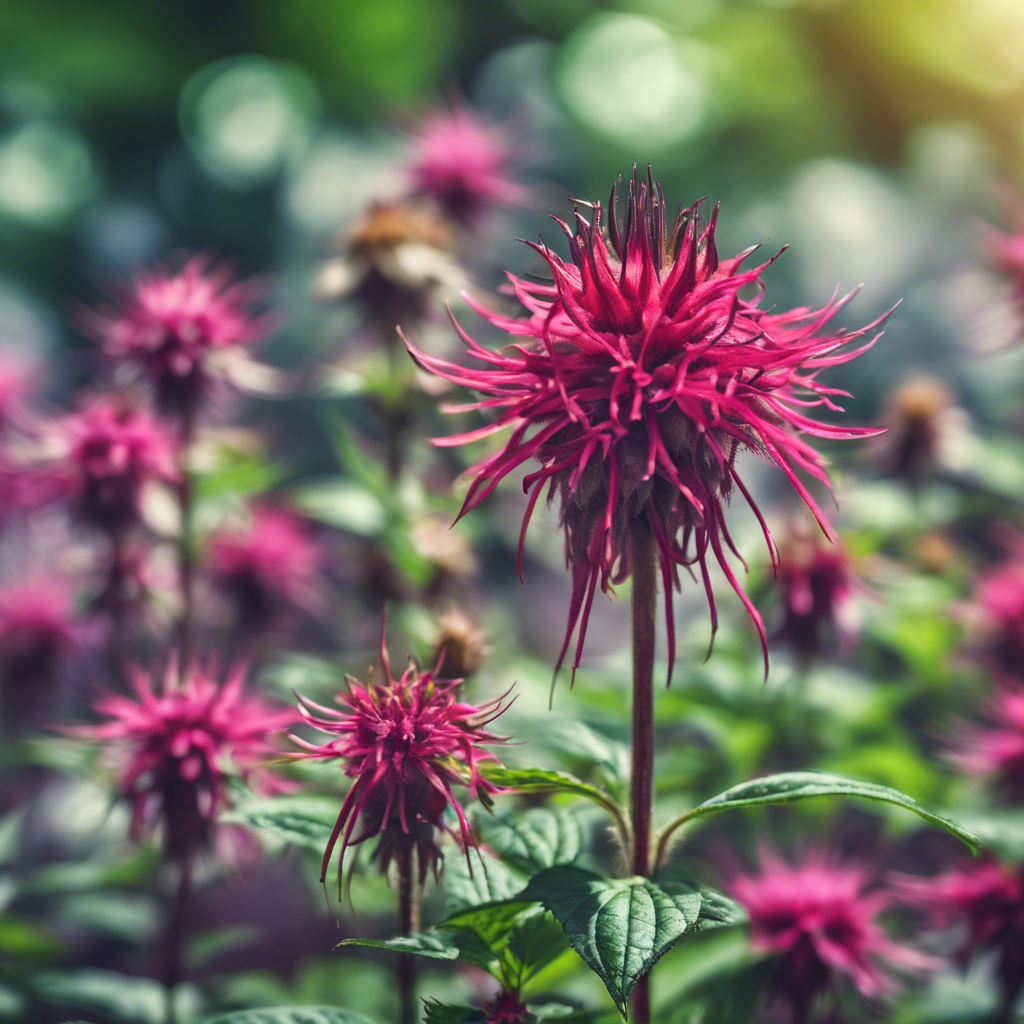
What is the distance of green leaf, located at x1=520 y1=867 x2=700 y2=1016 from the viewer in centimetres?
36

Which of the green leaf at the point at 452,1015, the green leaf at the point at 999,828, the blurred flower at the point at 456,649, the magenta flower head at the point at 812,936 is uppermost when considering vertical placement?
the blurred flower at the point at 456,649

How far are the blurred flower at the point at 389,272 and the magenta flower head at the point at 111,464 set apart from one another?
22 cm

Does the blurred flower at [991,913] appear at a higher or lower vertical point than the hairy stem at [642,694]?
lower

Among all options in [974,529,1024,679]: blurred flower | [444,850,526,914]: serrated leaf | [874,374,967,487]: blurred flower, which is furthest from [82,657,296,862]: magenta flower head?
[874,374,967,487]: blurred flower

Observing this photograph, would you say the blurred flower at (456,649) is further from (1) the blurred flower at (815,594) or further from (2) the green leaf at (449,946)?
(1) the blurred flower at (815,594)

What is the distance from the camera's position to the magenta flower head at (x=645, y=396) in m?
0.40

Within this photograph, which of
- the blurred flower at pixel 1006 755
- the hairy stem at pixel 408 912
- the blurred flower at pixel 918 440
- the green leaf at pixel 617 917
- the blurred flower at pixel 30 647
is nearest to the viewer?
→ the green leaf at pixel 617 917

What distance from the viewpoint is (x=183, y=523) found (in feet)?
2.66

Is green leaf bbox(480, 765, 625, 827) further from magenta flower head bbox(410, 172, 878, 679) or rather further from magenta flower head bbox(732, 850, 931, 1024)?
magenta flower head bbox(732, 850, 931, 1024)

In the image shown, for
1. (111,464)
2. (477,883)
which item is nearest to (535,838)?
(477,883)

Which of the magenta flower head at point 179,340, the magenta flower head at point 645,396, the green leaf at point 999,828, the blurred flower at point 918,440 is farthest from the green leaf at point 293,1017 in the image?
the blurred flower at point 918,440

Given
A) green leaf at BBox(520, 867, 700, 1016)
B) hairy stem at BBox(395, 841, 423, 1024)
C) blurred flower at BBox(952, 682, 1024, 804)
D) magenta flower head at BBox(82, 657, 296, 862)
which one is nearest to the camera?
green leaf at BBox(520, 867, 700, 1016)

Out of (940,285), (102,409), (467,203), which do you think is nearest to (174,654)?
(102,409)

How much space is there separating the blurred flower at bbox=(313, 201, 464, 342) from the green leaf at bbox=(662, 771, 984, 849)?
0.57m
